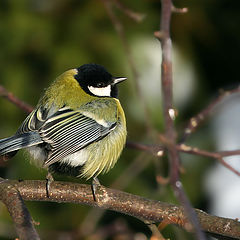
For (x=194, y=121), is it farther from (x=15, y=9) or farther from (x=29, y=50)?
(x=15, y=9)

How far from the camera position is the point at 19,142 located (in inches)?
86.3

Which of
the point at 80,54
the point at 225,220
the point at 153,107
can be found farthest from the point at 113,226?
the point at 80,54

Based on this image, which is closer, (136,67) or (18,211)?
(18,211)

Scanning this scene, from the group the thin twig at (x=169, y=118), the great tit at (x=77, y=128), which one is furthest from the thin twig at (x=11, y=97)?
the thin twig at (x=169, y=118)

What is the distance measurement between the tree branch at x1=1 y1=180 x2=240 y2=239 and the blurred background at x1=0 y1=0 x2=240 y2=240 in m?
0.67

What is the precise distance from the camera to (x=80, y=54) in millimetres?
2977

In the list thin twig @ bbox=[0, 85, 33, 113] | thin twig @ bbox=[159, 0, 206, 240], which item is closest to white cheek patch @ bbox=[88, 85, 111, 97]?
thin twig @ bbox=[0, 85, 33, 113]

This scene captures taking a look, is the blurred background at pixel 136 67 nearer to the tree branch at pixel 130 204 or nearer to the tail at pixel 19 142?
the tail at pixel 19 142

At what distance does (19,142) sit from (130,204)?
593mm

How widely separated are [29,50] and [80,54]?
1.00ft

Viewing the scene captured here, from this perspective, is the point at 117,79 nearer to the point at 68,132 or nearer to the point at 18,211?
the point at 68,132

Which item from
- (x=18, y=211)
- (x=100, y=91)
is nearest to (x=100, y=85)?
(x=100, y=91)

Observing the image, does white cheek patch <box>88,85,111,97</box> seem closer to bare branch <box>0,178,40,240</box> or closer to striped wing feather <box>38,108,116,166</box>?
striped wing feather <box>38,108,116,166</box>

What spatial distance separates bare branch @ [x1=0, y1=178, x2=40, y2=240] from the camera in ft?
4.78
